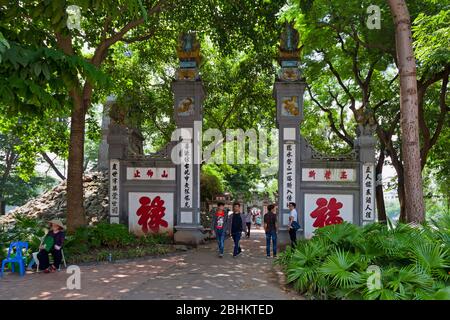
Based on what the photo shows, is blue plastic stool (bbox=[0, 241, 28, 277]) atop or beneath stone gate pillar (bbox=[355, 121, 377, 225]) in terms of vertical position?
beneath

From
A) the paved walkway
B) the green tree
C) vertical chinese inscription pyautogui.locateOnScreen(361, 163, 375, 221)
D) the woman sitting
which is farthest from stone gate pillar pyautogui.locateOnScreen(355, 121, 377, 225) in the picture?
the woman sitting

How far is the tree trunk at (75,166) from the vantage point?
1179 centimetres

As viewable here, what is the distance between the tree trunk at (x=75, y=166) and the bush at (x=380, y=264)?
20.4 feet

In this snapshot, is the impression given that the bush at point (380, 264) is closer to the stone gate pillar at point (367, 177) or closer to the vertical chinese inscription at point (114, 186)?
the stone gate pillar at point (367, 177)

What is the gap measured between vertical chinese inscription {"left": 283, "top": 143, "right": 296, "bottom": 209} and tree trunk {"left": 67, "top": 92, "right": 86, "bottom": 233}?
18.4 feet

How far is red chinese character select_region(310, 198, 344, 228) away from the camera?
13.2m

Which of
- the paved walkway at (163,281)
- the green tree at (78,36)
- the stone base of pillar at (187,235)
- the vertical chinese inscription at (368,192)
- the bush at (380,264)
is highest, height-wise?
the green tree at (78,36)

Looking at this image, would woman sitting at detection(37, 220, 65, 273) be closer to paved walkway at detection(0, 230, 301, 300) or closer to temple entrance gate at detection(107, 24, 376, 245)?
paved walkway at detection(0, 230, 301, 300)

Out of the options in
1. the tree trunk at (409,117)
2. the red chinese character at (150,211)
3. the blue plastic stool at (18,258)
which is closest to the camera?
the tree trunk at (409,117)

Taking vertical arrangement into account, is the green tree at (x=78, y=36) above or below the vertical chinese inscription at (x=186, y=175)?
above

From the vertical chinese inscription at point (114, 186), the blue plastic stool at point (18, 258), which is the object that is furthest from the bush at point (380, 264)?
the vertical chinese inscription at point (114, 186)

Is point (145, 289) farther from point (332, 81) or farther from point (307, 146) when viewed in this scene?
point (332, 81)

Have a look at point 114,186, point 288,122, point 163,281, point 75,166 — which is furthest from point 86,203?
point 163,281

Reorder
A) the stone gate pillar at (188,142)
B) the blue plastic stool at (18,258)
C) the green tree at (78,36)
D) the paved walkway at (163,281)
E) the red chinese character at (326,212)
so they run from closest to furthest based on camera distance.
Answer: the green tree at (78,36) < the paved walkway at (163,281) < the blue plastic stool at (18,258) < the red chinese character at (326,212) < the stone gate pillar at (188,142)
